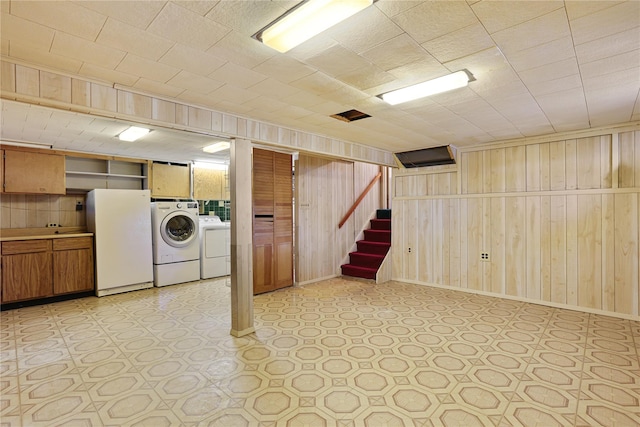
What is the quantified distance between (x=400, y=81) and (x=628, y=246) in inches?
142

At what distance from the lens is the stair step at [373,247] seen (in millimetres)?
6012

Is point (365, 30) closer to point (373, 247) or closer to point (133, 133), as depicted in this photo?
point (133, 133)

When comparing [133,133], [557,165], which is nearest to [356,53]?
[133,133]

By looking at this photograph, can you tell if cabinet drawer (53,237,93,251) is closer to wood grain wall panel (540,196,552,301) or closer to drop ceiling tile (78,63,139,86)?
drop ceiling tile (78,63,139,86)

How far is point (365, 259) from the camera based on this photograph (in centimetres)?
603

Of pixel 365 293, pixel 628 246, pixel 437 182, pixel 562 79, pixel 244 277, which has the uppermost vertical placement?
pixel 562 79

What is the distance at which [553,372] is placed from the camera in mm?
2416

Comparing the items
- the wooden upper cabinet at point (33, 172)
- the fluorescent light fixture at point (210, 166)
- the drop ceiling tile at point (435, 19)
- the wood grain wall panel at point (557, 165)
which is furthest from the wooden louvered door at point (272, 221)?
the wood grain wall panel at point (557, 165)

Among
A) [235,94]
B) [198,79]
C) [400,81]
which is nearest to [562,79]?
[400,81]

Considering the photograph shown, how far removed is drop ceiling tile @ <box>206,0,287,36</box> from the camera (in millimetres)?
1488

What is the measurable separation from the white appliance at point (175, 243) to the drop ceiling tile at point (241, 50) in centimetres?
410

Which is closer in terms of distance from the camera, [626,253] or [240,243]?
[240,243]

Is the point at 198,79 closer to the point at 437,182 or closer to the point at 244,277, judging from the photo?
the point at 244,277

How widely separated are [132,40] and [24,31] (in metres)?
0.54
